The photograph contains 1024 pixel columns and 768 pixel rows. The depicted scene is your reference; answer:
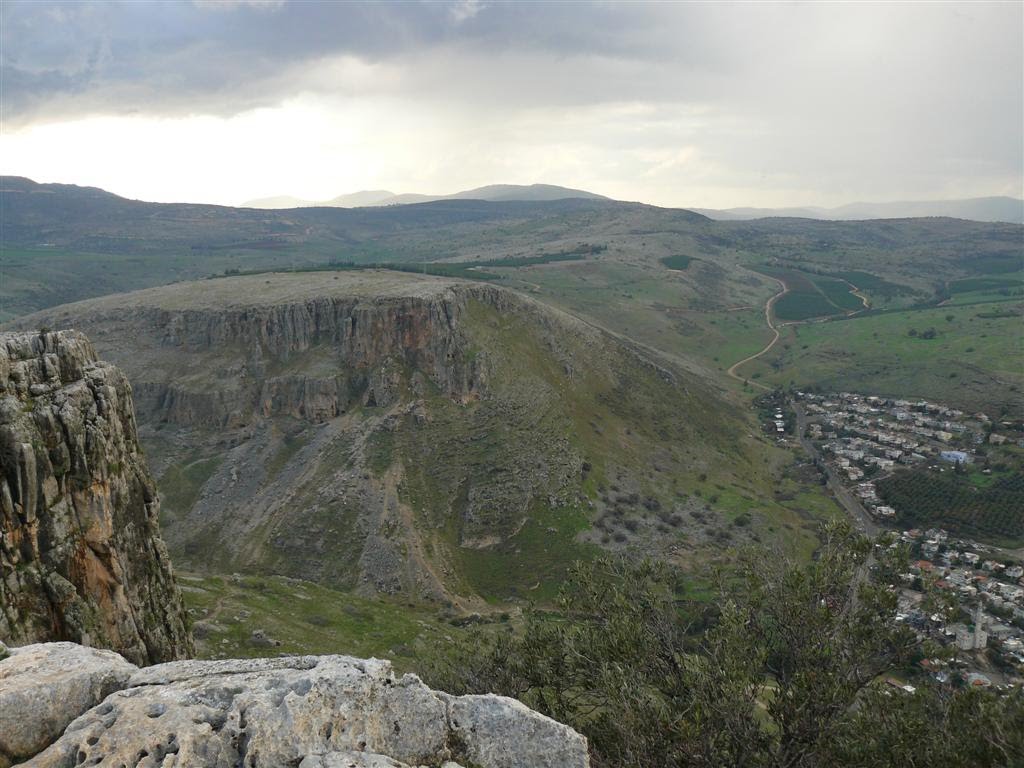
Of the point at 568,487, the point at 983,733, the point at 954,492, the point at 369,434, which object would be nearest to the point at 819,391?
the point at 954,492

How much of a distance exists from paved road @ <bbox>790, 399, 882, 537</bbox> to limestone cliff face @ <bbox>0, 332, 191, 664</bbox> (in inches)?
3121

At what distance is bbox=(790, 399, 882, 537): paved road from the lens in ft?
309

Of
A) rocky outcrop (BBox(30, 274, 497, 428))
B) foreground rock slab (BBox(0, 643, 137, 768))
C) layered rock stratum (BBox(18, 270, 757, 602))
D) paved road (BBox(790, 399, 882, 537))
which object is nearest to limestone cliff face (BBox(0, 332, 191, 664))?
foreground rock slab (BBox(0, 643, 137, 768))

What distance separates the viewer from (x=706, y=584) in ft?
241

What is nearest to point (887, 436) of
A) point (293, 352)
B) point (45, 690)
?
point (293, 352)

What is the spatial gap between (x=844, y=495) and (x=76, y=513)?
11021 cm

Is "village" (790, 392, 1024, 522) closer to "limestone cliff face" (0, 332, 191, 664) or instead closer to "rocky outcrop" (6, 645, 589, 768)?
"limestone cliff face" (0, 332, 191, 664)

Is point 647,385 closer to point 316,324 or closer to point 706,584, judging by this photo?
point 706,584

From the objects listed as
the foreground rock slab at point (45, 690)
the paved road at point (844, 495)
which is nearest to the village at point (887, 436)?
the paved road at point (844, 495)

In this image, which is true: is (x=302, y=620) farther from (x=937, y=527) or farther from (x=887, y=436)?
→ (x=887, y=436)

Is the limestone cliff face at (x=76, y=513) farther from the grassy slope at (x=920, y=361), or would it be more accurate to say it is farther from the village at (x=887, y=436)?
the grassy slope at (x=920, y=361)

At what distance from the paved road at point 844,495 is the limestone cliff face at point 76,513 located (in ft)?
260

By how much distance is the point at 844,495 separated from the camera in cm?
10544

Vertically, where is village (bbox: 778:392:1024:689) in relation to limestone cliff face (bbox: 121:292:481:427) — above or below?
below
